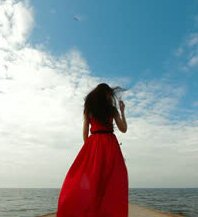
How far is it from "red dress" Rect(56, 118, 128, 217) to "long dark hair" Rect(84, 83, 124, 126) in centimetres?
12

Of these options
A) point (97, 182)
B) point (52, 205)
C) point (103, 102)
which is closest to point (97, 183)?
point (97, 182)

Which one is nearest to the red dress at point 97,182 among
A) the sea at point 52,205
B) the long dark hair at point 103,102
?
the long dark hair at point 103,102

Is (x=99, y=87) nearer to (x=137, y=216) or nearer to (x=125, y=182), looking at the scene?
(x=125, y=182)

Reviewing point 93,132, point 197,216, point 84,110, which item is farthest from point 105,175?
point 197,216

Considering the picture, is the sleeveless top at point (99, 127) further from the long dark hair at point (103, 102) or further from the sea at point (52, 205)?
the sea at point (52, 205)

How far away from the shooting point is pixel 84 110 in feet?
15.5

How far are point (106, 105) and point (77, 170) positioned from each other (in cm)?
88

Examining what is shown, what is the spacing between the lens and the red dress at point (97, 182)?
4.16 metres

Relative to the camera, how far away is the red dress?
164 inches

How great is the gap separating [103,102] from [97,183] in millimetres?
1002

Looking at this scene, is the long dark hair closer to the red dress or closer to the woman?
the woman

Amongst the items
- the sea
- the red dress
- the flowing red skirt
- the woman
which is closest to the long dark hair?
the woman

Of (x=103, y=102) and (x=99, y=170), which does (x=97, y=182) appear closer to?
(x=99, y=170)

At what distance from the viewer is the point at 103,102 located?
15.0 ft
